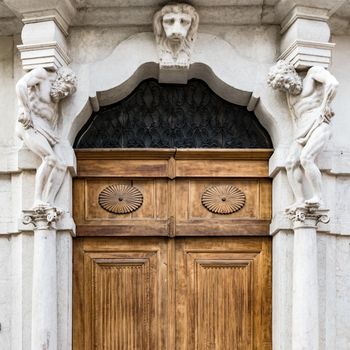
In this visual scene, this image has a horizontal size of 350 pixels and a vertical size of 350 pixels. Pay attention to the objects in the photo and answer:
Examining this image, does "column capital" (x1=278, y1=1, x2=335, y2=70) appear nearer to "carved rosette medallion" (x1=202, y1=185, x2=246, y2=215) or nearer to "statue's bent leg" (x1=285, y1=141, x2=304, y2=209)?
"statue's bent leg" (x1=285, y1=141, x2=304, y2=209)

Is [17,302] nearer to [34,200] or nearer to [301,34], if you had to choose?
[34,200]

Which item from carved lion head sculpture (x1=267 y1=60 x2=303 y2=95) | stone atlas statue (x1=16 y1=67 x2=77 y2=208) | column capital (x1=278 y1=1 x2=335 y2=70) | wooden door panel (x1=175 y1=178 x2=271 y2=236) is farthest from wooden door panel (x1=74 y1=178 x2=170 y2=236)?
column capital (x1=278 y1=1 x2=335 y2=70)

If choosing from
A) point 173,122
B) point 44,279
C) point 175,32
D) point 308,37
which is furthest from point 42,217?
point 308,37

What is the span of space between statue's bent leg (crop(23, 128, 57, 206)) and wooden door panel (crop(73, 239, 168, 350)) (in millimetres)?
610

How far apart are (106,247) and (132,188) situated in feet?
1.65

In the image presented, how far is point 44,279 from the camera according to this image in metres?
7.21

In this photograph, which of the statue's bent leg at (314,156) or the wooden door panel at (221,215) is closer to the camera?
the statue's bent leg at (314,156)

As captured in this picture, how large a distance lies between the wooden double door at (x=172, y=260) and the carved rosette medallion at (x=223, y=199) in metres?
0.03

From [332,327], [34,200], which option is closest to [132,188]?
[34,200]

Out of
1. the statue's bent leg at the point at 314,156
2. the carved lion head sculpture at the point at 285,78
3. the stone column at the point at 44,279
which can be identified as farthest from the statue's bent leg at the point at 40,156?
the statue's bent leg at the point at 314,156

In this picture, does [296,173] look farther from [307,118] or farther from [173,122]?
[173,122]

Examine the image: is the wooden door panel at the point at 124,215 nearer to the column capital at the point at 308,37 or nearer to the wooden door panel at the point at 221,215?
the wooden door panel at the point at 221,215

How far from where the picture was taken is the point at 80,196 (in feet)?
25.5

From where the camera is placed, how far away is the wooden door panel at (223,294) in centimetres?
767
